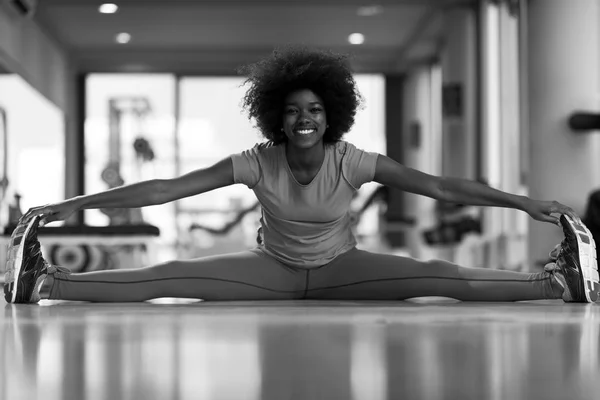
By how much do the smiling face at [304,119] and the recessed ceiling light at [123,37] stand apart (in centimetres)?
944

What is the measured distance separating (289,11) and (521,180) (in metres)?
4.06

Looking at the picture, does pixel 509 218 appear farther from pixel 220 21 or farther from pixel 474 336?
pixel 474 336

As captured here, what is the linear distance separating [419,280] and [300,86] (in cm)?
67

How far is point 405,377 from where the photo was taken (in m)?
1.23

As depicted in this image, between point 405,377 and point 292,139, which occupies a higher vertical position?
point 292,139

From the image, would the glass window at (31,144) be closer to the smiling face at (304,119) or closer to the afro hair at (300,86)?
the afro hair at (300,86)

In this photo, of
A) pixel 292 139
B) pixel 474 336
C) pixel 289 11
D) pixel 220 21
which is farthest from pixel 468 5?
pixel 474 336

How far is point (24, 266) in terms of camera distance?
2680 mm

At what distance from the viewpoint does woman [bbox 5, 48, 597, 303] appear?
277cm

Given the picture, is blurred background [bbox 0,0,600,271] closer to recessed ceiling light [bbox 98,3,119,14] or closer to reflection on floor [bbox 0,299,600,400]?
recessed ceiling light [bbox 98,3,119,14]

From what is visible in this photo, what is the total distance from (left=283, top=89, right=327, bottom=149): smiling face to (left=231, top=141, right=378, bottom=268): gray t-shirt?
10 cm

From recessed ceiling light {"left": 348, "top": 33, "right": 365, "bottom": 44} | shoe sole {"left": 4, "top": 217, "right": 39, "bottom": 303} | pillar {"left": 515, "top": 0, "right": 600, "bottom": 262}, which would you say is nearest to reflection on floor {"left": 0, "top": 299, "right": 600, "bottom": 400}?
shoe sole {"left": 4, "top": 217, "right": 39, "bottom": 303}

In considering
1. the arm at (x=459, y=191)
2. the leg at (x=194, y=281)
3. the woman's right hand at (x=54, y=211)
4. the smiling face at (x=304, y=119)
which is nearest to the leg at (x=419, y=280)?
the leg at (x=194, y=281)

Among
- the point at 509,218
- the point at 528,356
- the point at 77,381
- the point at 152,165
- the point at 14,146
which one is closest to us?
the point at 77,381
